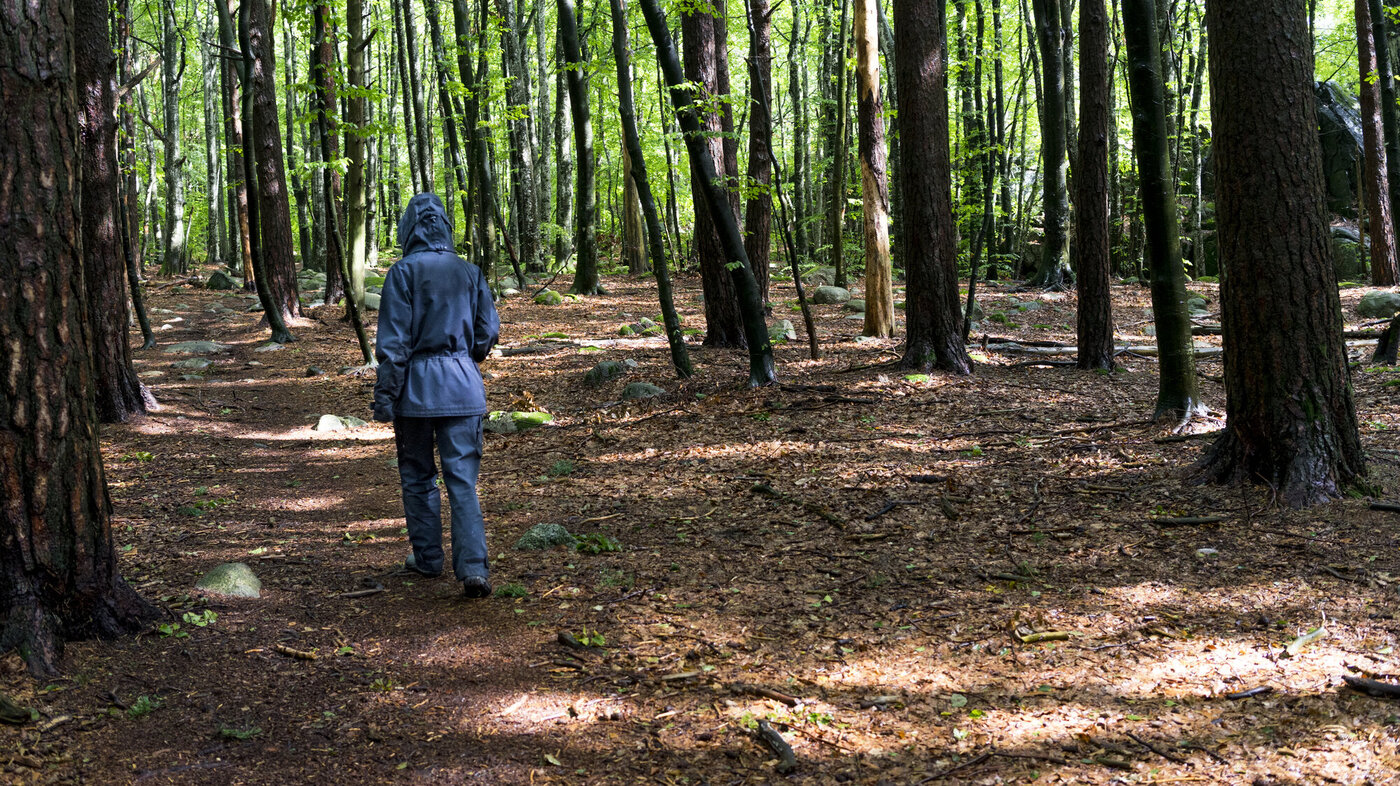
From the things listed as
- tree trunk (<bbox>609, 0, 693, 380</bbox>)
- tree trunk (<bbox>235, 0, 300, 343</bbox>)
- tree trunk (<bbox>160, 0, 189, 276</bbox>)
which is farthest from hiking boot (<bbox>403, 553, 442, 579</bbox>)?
tree trunk (<bbox>160, 0, 189, 276</bbox>)

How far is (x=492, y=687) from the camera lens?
3447 millimetres

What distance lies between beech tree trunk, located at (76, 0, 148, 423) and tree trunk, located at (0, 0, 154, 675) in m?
5.27

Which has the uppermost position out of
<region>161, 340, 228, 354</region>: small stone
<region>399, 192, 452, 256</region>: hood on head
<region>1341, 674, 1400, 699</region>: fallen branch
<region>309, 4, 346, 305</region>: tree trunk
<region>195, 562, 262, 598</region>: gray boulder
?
<region>309, 4, 346, 305</region>: tree trunk

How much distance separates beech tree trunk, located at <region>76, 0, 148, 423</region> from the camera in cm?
784

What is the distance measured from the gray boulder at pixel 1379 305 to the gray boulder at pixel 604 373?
1143 centimetres

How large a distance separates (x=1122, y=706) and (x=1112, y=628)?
671 millimetres

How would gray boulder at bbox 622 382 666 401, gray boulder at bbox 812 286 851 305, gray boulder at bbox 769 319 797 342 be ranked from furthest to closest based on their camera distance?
gray boulder at bbox 812 286 851 305 → gray boulder at bbox 769 319 797 342 → gray boulder at bbox 622 382 666 401

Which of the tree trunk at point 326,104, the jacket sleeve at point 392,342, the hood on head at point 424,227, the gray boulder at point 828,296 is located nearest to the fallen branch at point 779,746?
the jacket sleeve at point 392,342

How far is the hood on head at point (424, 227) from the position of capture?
456cm

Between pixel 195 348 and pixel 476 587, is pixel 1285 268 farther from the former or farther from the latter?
pixel 195 348

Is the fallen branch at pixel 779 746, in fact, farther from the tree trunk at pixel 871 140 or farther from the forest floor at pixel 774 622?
the tree trunk at pixel 871 140

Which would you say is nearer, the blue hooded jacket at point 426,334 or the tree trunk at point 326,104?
the blue hooded jacket at point 426,334

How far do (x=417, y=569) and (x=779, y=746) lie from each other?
2.48m

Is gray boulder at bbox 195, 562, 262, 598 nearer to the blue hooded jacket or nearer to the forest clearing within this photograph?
the forest clearing
